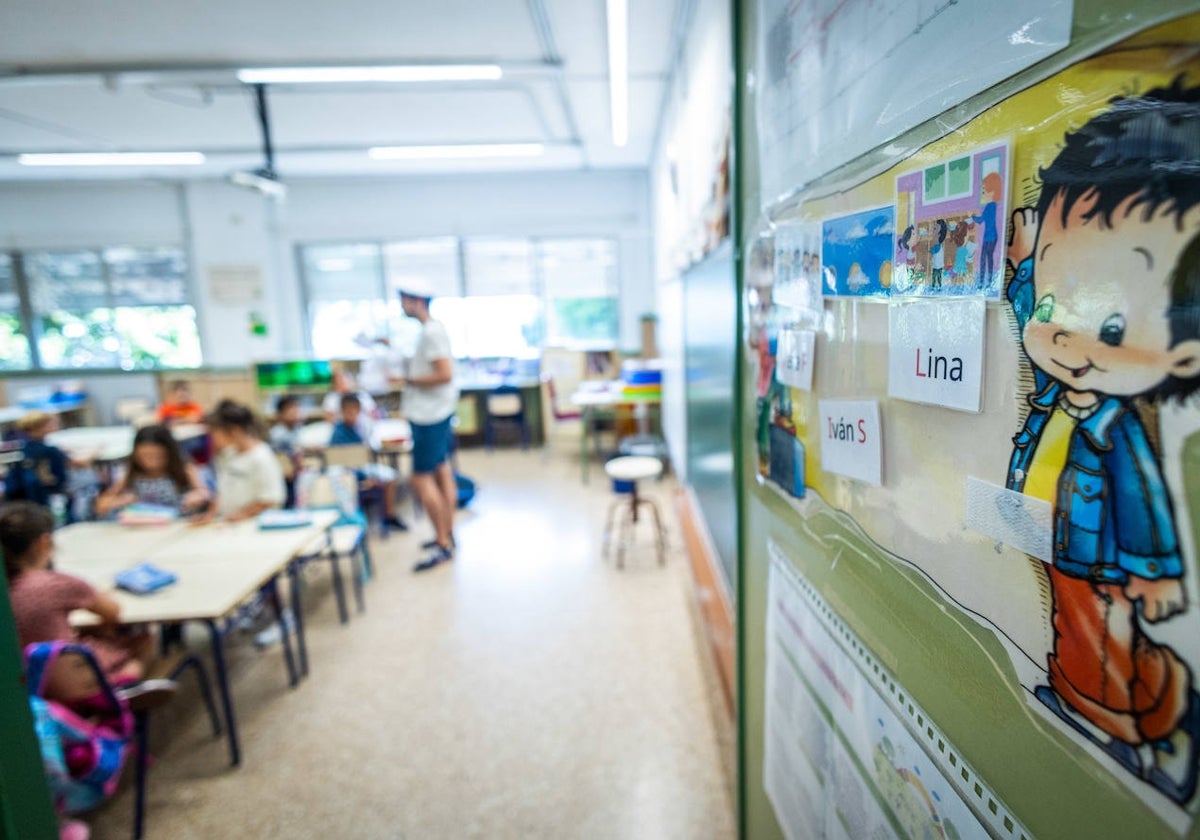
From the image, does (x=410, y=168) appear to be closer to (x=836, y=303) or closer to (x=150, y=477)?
(x=150, y=477)

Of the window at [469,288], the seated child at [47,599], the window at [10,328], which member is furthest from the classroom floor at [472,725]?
the window at [10,328]

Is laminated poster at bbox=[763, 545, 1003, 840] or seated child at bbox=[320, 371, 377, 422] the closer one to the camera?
laminated poster at bbox=[763, 545, 1003, 840]

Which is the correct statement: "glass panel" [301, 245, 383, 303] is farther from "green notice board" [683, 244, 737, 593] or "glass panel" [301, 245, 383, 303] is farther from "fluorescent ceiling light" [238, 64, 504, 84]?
"green notice board" [683, 244, 737, 593]

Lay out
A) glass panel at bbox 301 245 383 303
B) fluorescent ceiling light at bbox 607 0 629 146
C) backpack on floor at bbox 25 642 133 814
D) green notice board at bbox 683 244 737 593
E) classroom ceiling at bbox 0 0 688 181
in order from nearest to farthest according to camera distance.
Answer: backpack on floor at bbox 25 642 133 814 < green notice board at bbox 683 244 737 593 < fluorescent ceiling light at bbox 607 0 629 146 < classroom ceiling at bbox 0 0 688 181 < glass panel at bbox 301 245 383 303

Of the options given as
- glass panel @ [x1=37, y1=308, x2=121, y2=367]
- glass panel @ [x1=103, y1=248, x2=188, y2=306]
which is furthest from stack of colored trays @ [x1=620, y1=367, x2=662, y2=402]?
glass panel @ [x1=37, y1=308, x2=121, y2=367]

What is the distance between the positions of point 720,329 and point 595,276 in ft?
18.9

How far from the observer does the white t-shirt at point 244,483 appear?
2.97 meters

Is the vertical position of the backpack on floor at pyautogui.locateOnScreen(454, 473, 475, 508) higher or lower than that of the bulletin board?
lower

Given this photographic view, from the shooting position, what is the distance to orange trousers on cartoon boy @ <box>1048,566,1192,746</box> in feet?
1.30

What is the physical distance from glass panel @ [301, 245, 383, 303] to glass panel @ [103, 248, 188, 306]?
1.47 meters

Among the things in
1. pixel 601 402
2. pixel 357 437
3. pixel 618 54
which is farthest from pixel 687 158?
pixel 357 437

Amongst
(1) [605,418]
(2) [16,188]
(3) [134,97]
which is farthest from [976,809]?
(2) [16,188]

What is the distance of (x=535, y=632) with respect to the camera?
9.57ft

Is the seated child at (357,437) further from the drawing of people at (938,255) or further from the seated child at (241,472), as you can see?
the drawing of people at (938,255)
